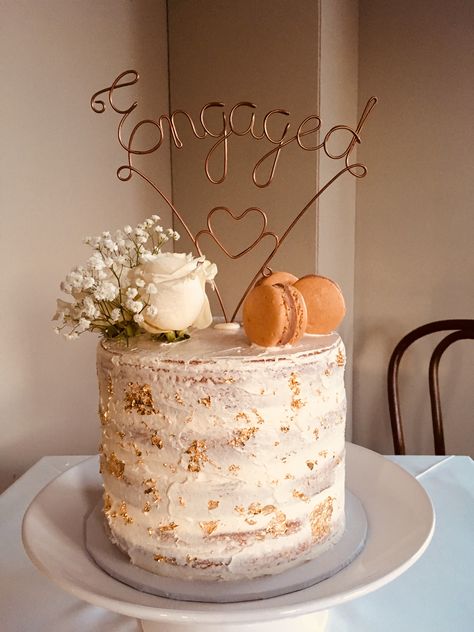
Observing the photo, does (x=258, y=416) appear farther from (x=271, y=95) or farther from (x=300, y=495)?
(x=271, y=95)

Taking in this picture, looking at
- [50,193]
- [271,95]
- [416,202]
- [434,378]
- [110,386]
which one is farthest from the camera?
[416,202]

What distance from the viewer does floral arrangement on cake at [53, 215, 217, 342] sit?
0.82m

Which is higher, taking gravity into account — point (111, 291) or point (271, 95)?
point (271, 95)

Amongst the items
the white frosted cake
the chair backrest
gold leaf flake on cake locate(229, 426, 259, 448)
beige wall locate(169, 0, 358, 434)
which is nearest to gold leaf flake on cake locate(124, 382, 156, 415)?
the white frosted cake

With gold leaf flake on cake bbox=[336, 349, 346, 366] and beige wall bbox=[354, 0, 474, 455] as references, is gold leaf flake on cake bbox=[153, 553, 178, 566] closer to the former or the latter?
gold leaf flake on cake bbox=[336, 349, 346, 366]

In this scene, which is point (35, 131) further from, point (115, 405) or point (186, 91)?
point (115, 405)

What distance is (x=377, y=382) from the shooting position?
8.62ft

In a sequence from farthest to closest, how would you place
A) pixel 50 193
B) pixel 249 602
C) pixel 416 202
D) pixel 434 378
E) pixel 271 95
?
pixel 416 202 < pixel 271 95 < pixel 434 378 < pixel 50 193 < pixel 249 602

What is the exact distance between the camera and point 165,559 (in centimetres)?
83

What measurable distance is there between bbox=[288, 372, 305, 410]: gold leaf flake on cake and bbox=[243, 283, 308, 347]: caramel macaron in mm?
54

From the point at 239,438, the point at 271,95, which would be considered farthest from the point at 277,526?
the point at 271,95

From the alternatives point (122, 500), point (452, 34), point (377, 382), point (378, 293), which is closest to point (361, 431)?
point (377, 382)

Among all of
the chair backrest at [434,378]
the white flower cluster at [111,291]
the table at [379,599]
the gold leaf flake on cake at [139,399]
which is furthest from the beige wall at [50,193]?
the chair backrest at [434,378]

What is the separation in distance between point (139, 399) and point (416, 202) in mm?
A: 1959
